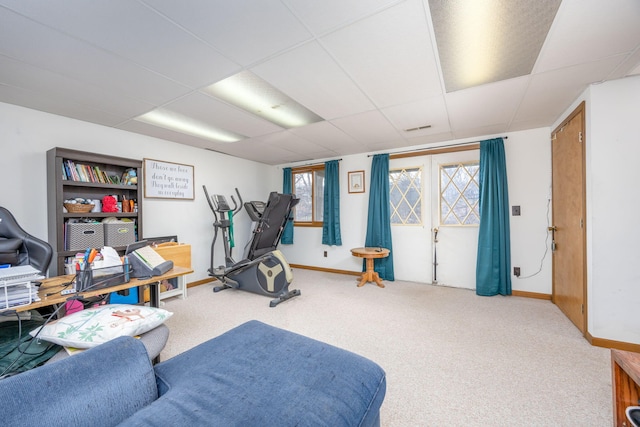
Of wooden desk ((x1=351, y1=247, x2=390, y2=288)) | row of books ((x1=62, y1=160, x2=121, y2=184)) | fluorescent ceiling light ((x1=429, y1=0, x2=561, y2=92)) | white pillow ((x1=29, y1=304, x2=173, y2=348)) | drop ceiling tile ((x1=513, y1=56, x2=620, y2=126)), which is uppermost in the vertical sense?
fluorescent ceiling light ((x1=429, y1=0, x2=561, y2=92))

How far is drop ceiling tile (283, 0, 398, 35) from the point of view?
4.38 feet

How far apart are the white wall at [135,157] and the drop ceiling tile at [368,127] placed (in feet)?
7.96

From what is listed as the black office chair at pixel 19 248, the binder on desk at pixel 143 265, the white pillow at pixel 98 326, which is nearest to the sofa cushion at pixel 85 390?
the white pillow at pixel 98 326

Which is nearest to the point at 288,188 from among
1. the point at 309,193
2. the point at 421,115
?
the point at 309,193

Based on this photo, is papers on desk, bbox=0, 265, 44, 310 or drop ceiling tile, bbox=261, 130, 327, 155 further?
drop ceiling tile, bbox=261, 130, 327, 155

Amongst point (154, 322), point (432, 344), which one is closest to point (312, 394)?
point (154, 322)

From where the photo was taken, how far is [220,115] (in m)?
2.80

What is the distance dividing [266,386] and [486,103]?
10.0 feet

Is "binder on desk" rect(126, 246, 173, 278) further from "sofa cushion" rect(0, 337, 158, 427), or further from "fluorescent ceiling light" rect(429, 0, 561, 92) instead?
"fluorescent ceiling light" rect(429, 0, 561, 92)

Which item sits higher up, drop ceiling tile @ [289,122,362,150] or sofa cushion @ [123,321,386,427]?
drop ceiling tile @ [289,122,362,150]

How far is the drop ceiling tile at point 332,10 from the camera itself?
52.6 inches

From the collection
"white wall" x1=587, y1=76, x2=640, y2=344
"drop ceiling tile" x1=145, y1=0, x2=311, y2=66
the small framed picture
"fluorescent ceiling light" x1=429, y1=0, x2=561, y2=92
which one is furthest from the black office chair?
"white wall" x1=587, y1=76, x2=640, y2=344

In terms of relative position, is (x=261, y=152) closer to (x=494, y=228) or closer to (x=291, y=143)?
(x=291, y=143)

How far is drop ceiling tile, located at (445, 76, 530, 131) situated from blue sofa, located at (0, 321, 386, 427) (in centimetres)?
248
